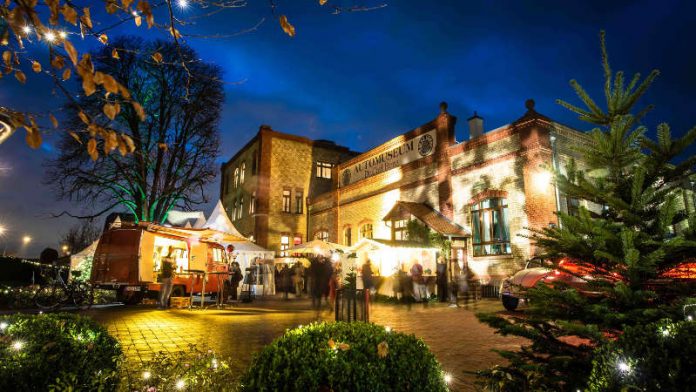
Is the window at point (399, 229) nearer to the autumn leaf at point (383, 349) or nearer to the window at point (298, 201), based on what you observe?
the window at point (298, 201)

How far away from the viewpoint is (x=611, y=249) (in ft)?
9.84

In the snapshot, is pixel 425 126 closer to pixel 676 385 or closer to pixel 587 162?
pixel 587 162

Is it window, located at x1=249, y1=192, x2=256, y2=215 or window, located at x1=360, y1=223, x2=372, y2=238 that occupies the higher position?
window, located at x1=249, y1=192, x2=256, y2=215

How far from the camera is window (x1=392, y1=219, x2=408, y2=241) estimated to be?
19.3m

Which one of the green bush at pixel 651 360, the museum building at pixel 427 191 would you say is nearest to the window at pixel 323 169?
the museum building at pixel 427 191

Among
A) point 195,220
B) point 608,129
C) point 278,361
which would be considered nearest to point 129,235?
point 195,220

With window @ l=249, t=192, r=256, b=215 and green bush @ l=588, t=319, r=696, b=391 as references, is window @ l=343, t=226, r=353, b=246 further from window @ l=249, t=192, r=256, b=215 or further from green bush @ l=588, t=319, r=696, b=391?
green bush @ l=588, t=319, r=696, b=391

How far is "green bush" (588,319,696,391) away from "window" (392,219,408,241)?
16909 millimetres

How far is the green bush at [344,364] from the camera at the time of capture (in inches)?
86.8

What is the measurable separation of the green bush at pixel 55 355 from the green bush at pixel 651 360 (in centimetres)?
336

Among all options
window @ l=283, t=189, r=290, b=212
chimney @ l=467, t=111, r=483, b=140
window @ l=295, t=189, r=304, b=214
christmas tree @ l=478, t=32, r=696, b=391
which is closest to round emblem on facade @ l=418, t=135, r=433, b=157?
chimney @ l=467, t=111, r=483, b=140

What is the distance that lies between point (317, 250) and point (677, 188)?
55.6 feet

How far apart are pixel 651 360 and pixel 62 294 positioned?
16.0m

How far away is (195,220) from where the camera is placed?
79.0 feet
